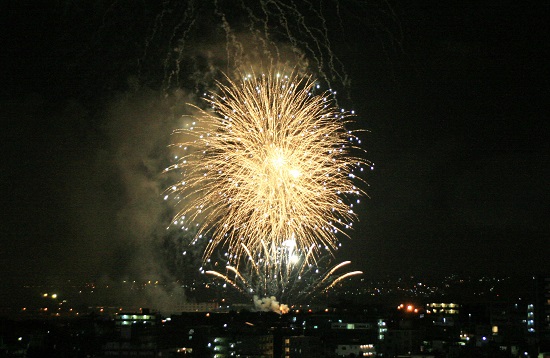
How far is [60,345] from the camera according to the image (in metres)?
26.3

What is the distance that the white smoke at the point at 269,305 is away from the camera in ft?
124

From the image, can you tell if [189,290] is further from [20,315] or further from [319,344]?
[319,344]

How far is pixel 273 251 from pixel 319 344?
6.37 m

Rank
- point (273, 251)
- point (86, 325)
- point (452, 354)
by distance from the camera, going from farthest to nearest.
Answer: point (86, 325) < point (452, 354) < point (273, 251)

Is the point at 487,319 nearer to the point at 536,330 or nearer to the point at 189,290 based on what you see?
the point at 536,330

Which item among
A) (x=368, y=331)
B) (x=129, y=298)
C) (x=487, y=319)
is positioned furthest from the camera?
(x=129, y=298)

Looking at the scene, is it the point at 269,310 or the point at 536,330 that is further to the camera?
the point at 269,310

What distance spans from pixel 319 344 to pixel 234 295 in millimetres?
50818

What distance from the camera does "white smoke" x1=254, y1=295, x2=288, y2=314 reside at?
1491 inches

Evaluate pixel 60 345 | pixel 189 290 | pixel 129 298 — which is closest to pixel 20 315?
pixel 129 298

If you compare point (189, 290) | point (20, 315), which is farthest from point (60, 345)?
point (189, 290)

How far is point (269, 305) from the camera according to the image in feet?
129

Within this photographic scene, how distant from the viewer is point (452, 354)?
24609mm

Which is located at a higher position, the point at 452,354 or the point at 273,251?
the point at 273,251
